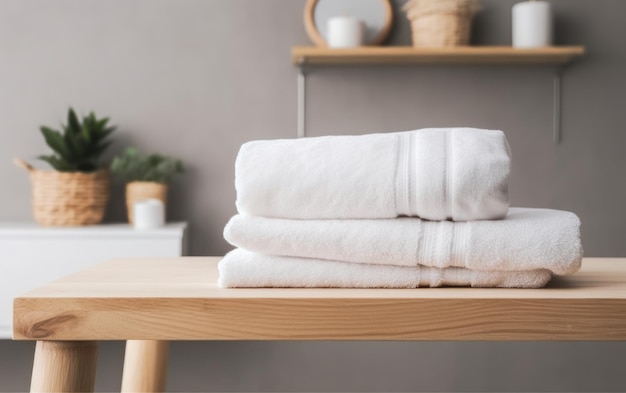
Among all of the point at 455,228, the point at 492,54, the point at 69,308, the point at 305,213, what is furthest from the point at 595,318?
the point at 492,54

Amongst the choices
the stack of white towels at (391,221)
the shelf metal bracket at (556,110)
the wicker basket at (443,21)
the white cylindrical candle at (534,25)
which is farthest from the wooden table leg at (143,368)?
the shelf metal bracket at (556,110)

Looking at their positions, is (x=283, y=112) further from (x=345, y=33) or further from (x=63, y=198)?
(x=63, y=198)

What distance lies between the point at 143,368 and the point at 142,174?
130 centimetres

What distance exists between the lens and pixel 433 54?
221 centimetres

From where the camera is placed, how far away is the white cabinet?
2.10 m

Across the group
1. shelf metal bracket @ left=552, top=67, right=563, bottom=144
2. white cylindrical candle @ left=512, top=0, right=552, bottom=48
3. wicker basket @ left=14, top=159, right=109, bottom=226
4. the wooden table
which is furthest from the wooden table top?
shelf metal bracket @ left=552, top=67, right=563, bottom=144

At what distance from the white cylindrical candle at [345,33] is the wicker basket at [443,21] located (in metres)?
0.19

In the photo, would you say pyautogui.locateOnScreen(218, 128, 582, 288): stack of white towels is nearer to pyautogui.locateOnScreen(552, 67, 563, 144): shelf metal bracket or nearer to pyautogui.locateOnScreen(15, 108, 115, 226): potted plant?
pyautogui.locateOnScreen(15, 108, 115, 226): potted plant

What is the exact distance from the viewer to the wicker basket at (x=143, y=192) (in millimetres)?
2254

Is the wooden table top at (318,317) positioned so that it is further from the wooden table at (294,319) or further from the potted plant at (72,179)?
the potted plant at (72,179)

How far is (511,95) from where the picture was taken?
242cm

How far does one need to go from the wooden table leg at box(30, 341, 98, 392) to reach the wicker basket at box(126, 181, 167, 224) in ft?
5.44

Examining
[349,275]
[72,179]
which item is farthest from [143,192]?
[349,275]

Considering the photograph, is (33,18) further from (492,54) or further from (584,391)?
(584,391)
